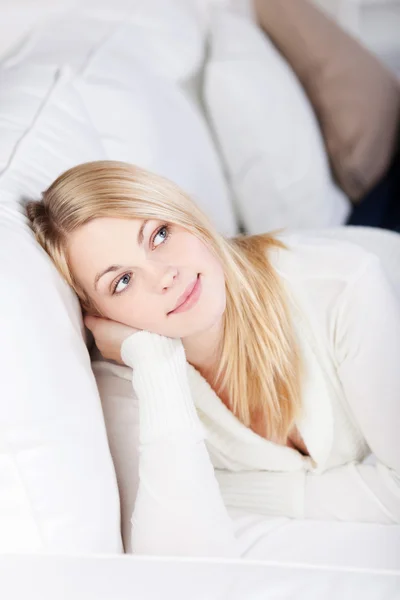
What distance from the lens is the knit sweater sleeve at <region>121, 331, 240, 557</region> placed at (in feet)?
2.88

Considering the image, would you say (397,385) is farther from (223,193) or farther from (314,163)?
(314,163)

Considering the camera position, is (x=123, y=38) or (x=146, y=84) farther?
(x=123, y=38)

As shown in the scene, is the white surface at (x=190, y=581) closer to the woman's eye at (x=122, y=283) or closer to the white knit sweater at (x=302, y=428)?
the white knit sweater at (x=302, y=428)

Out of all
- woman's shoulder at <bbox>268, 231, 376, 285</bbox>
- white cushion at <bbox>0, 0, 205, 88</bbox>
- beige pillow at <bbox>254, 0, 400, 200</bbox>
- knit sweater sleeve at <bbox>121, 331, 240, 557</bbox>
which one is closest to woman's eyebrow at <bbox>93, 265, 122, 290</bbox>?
knit sweater sleeve at <bbox>121, 331, 240, 557</bbox>

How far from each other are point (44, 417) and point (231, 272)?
368 millimetres

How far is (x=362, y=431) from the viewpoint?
1.05m

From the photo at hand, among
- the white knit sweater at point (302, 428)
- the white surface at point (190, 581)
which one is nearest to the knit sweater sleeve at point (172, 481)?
the white knit sweater at point (302, 428)

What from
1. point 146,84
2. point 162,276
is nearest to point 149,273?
point 162,276

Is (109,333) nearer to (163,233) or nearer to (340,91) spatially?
(163,233)

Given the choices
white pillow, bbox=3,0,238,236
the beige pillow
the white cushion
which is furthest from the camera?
the beige pillow

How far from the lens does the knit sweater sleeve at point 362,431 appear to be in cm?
100

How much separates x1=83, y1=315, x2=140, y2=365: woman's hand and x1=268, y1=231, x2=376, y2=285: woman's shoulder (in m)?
0.25

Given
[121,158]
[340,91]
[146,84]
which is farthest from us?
[340,91]

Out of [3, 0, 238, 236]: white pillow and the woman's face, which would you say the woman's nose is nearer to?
the woman's face
